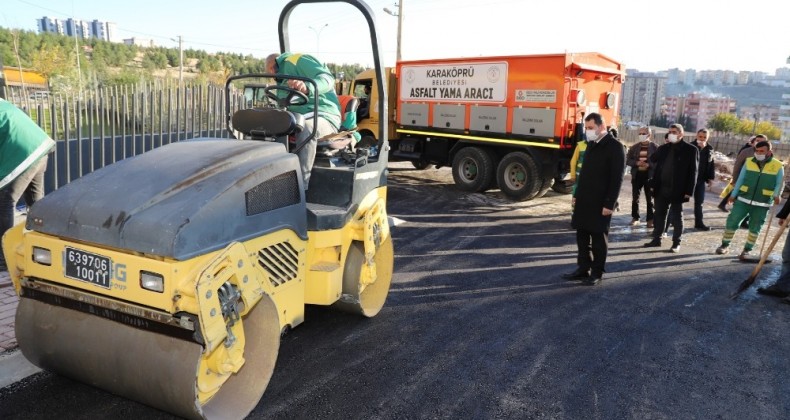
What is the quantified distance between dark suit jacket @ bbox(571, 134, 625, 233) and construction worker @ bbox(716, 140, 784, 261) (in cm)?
264

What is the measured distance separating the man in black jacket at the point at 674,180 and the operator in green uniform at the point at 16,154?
724cm

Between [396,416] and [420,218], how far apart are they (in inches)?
227

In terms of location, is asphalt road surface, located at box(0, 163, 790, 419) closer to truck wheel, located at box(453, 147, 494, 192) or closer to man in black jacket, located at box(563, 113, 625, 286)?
man in black jacket, located at box(563, 113, 625, 286)

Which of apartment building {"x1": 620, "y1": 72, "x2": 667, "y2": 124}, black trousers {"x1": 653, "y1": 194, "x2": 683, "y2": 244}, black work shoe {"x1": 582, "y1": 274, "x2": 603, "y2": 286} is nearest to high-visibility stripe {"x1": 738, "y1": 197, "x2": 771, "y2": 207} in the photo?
black trousers {"x1": 653, "y1": 194, "x2": 683, "y2": 244}

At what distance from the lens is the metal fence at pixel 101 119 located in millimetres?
6422

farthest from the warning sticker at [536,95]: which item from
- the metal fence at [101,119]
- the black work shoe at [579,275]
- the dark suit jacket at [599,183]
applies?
the metal fence at [101,119]

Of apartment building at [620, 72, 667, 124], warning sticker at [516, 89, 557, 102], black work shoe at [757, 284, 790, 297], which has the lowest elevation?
black work shoe at [757, 284, 790, 297]

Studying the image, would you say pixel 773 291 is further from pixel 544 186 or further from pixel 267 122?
pixel 544 186

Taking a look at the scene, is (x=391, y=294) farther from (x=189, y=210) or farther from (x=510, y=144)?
(x=510, y=144)

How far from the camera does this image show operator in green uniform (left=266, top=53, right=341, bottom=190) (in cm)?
382

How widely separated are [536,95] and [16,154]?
28.3 ft

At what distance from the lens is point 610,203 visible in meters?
5.54

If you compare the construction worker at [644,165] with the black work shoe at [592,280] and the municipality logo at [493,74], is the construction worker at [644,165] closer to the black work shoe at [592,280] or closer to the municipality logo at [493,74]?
the municipality logo at [493,74]

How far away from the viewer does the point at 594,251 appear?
230 inches
